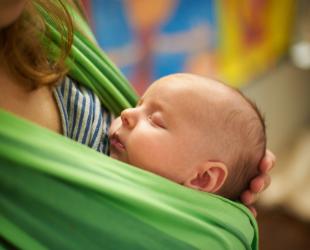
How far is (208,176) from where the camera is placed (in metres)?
0.72

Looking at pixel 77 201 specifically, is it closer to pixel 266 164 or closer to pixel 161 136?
pixel 161 136

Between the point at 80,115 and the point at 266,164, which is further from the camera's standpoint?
the point at 266,164

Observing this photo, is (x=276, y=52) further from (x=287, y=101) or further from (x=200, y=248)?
(x=200, y=248)

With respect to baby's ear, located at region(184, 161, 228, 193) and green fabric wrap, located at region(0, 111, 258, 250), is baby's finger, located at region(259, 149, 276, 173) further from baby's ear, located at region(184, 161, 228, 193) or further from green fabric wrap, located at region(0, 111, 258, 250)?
green fabric wrap, located at region(0, 111, 258, 250)

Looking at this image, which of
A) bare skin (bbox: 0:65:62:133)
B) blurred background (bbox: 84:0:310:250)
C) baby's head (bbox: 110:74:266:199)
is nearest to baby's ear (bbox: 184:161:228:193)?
baby's head (bbox: 110:74:266:199)

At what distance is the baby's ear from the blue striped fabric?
0.14m

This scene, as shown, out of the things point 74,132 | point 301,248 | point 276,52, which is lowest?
point 301,248

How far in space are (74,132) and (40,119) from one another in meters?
0.06

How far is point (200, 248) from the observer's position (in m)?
0.59

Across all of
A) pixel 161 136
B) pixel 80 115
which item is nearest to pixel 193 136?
pixel 161 136

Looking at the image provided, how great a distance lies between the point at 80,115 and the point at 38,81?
0.25 feet

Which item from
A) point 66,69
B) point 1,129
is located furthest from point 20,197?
point 66,69

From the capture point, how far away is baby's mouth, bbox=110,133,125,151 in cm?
73

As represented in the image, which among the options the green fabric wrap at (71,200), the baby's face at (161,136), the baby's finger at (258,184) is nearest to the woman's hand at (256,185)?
the baby's finger at (258,184)
